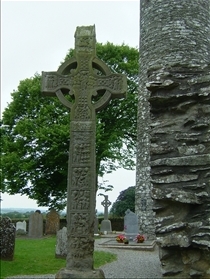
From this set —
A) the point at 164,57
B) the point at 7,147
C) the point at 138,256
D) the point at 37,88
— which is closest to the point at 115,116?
the point at 37,88

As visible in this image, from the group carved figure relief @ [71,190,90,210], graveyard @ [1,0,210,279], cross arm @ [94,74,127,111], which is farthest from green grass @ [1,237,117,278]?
cross arm @ [94,74,127,111]

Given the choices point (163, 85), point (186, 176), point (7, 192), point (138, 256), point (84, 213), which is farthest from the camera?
point (7, 192)

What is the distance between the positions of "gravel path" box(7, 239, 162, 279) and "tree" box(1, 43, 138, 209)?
9.19 metres

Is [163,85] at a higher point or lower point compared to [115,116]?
lower

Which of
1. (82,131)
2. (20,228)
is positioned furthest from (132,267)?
(20,228)

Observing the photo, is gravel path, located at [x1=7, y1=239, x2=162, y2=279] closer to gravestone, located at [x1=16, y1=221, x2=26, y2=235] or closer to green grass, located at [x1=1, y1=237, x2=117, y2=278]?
green grass, located at [x1=1, y1=237, x2=117, y2=278]

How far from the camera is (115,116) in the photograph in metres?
22.2

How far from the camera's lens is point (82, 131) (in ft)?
15.8

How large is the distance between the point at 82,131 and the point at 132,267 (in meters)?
4.99

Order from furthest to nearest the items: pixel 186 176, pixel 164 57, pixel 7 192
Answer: pixel 7 192
pixel 164 57
pixel 186 176

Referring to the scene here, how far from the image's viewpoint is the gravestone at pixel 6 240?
8828 mm

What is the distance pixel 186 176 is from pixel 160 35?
1218 cm

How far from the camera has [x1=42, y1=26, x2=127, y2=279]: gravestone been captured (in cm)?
454

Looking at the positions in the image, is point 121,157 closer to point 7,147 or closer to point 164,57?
point 7,147
